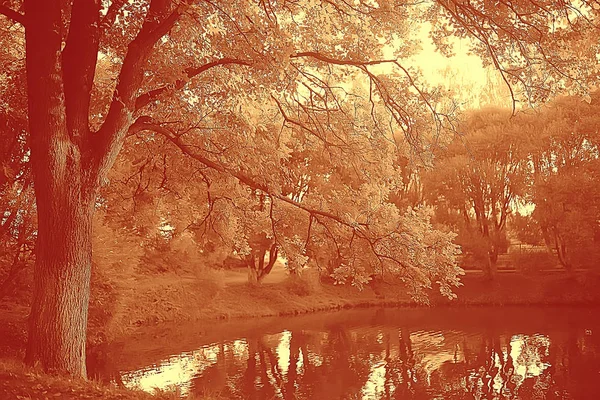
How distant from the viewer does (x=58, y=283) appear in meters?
8.86

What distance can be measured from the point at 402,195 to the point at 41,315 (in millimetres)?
40596

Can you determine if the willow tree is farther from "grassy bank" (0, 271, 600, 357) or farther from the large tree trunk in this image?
"grassy bank" (0, 271, 600, 357)

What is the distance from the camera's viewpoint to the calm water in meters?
18.9

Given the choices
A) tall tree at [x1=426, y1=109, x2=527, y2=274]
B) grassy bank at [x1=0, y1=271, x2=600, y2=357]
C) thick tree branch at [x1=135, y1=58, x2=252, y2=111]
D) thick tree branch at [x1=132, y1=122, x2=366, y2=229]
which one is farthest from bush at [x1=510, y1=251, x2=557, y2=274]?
thick tree branch at [x1=135, y1=58, x2=252, y2=111]

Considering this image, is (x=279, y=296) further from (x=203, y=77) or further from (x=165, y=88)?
(x=165, y=88)

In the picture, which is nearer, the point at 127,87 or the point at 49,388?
the point at 49,388

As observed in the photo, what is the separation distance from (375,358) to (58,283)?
1725 cm

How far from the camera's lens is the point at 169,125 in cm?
1249

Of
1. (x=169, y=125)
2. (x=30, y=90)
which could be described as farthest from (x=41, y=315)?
(x=169, y=125)

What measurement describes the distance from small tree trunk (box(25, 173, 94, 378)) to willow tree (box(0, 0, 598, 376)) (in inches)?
0.6

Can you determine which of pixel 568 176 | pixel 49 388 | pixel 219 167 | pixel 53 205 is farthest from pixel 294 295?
pixel 49 388

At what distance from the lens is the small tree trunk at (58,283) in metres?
8.80

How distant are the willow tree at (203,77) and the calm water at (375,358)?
547 centimetres

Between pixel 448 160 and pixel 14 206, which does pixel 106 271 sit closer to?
pixel 14 206
